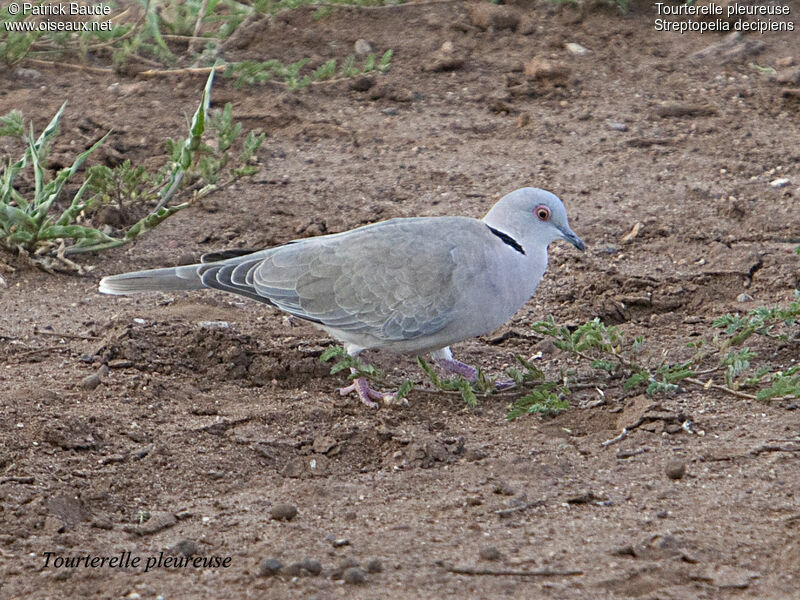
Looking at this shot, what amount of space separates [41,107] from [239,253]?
8.37 ft

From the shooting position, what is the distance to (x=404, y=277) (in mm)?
4078

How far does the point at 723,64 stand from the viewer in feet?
23.0

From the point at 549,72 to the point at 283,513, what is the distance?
171 inches

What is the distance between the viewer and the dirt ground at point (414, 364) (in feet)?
9.27

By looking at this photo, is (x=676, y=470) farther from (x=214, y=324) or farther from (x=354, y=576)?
(x=214, y=324)

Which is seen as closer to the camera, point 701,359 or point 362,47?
point 701,359

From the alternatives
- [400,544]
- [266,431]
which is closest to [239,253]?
[266,431]

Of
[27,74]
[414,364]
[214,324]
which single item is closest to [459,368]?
[414,364]

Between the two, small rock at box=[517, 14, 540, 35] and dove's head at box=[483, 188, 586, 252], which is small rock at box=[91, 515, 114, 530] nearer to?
dove's head at box=[483, 188, 586, 252]

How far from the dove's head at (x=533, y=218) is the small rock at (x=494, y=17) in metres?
3.41

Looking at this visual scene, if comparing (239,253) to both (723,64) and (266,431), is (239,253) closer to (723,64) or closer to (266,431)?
(266,431)

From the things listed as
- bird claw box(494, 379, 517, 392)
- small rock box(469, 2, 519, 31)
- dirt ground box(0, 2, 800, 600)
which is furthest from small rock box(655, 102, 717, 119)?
bird claw box(494, 379, 517, 392)

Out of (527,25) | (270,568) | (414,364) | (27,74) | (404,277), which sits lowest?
(414,364)

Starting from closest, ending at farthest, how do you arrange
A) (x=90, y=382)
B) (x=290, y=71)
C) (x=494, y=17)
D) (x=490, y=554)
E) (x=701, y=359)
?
(x=490, y=554)
(x=90, y=382)
(x=701, y=359)
(x=290, y=71)
(x=494, y=17)
